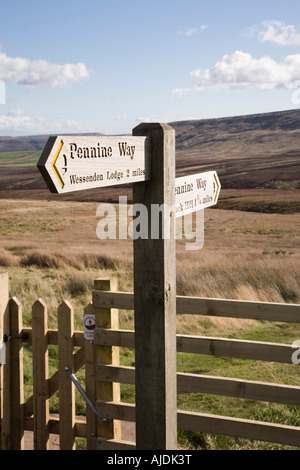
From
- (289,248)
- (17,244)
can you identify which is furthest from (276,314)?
(17,244)

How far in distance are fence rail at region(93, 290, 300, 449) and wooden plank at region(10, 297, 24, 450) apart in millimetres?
651

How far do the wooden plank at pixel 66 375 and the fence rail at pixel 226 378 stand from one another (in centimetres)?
22

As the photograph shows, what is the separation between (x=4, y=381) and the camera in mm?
4395

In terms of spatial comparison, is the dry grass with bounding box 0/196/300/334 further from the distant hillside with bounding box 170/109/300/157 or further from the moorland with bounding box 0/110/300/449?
the distant hillside with bounding box 170/109/300/157

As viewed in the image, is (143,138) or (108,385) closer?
(143,138)

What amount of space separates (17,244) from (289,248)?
9.28 metres

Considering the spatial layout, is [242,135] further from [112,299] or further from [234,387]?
[234,387]

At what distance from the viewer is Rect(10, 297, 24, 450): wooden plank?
4.43 metres

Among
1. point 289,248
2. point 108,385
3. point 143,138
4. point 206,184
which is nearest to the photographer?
point 143,138

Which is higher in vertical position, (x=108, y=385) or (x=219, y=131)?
(x=219, y=131)

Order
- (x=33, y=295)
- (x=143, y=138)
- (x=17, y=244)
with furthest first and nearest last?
(x=17, y=244) < (x=33, y=295) < (x=143, y=138)

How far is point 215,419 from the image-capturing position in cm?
410
